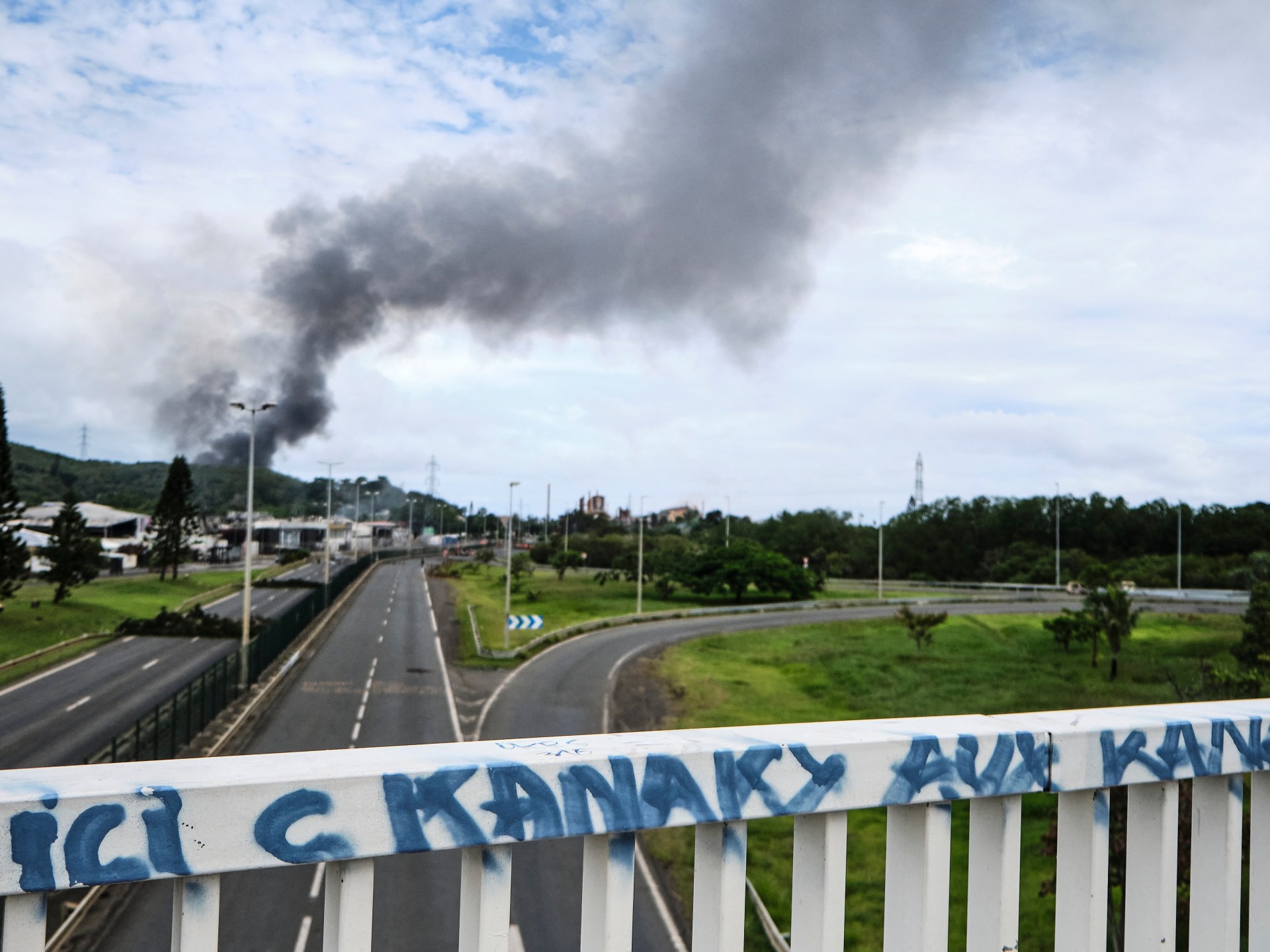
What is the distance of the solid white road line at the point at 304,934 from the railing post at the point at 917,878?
1189 centimetres

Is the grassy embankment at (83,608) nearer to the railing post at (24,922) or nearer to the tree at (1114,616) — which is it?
the railing post at (24,922)

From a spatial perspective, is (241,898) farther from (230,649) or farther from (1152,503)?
(1152,503)

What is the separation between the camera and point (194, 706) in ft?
70.6

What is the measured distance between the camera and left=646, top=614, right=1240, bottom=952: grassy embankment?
12828 millimetres

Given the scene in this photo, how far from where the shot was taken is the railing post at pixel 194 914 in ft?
4.67

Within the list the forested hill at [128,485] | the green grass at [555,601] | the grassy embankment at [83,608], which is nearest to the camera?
the grassy embankment at [83,608]

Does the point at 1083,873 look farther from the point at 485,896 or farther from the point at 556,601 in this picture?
the point at 556,601

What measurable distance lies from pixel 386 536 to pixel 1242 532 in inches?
4613

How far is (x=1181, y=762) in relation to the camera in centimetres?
217

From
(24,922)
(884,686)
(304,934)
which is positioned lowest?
(304,934)

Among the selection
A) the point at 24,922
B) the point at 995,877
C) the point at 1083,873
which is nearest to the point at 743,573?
the point at 1083,873

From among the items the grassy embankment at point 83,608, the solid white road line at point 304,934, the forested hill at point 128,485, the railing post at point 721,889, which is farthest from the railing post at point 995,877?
the forested hill at point 128,485

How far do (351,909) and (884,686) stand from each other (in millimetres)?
30526

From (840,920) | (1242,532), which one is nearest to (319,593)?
(840,920)
